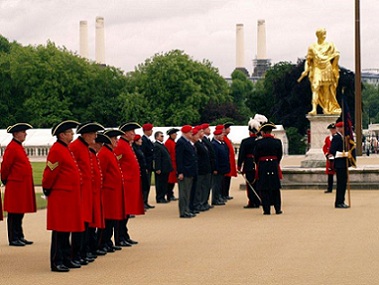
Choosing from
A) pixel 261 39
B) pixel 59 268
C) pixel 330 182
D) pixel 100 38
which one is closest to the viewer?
pixel 59 268

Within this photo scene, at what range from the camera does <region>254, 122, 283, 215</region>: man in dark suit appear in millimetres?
20047

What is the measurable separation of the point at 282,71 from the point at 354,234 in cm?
6766

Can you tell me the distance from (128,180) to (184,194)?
4491 mm

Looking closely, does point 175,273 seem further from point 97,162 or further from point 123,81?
point 123,81

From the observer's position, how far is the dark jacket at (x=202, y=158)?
21.3m

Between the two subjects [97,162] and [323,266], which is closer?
[323,266]

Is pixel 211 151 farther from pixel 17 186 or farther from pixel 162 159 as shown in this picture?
pixel 17 186

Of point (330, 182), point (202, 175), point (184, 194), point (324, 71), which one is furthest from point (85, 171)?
point (324, 71)

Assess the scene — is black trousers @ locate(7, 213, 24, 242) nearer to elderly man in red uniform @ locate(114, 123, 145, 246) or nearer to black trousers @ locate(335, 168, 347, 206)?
elderly man in red uniform @ locate(114, 123, 145, 246)

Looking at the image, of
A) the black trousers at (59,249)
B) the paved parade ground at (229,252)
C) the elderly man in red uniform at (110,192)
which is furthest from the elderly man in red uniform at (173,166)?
the black trousers at (59,249)

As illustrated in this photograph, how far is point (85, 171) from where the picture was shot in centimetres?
1301

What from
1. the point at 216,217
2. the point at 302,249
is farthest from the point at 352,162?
the point at 302,249

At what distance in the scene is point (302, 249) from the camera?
14.1 m

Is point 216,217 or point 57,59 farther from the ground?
point 57,59
